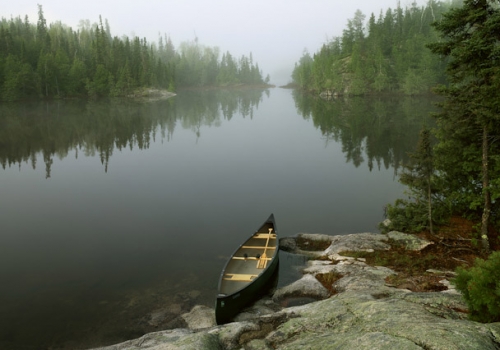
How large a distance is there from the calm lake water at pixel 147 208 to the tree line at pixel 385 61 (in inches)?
2707

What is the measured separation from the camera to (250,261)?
66.0 ft

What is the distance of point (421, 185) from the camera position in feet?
69.1

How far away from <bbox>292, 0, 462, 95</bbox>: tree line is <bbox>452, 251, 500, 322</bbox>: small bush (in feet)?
413

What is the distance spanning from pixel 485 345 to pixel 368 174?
3376cm

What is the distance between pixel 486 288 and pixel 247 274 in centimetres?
1199

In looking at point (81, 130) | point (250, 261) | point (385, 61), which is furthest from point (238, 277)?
point (385, 61)

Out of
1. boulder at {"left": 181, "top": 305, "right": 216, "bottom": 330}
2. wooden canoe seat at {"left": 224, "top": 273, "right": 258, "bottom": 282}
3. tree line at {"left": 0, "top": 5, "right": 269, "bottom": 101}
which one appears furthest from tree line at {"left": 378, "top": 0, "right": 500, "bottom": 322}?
tree line at {"left": 0, "top": 5, "right": 269, "bottom": 101}

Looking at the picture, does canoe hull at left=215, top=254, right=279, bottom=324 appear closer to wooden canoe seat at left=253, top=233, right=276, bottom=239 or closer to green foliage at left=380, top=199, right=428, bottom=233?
wooden canoe seat at left=253, top=233, right=276, bottom=239

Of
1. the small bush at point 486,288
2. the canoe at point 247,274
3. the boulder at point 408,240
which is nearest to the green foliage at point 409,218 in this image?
the boulder at point 408,240

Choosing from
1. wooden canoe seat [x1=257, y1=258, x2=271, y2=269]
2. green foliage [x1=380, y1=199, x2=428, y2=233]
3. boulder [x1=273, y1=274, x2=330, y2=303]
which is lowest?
boulder [x1=273, y1=274, x2=330, y2=303]

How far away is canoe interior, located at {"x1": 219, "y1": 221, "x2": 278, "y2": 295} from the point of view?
57.9 ft

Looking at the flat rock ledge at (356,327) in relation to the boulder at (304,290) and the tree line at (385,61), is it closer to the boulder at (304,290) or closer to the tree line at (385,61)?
the boulder at (304,290)

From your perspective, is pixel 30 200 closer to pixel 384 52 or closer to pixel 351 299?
pixel 351 299

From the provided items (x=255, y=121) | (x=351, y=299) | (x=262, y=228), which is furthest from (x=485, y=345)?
(x=255, y=121)
